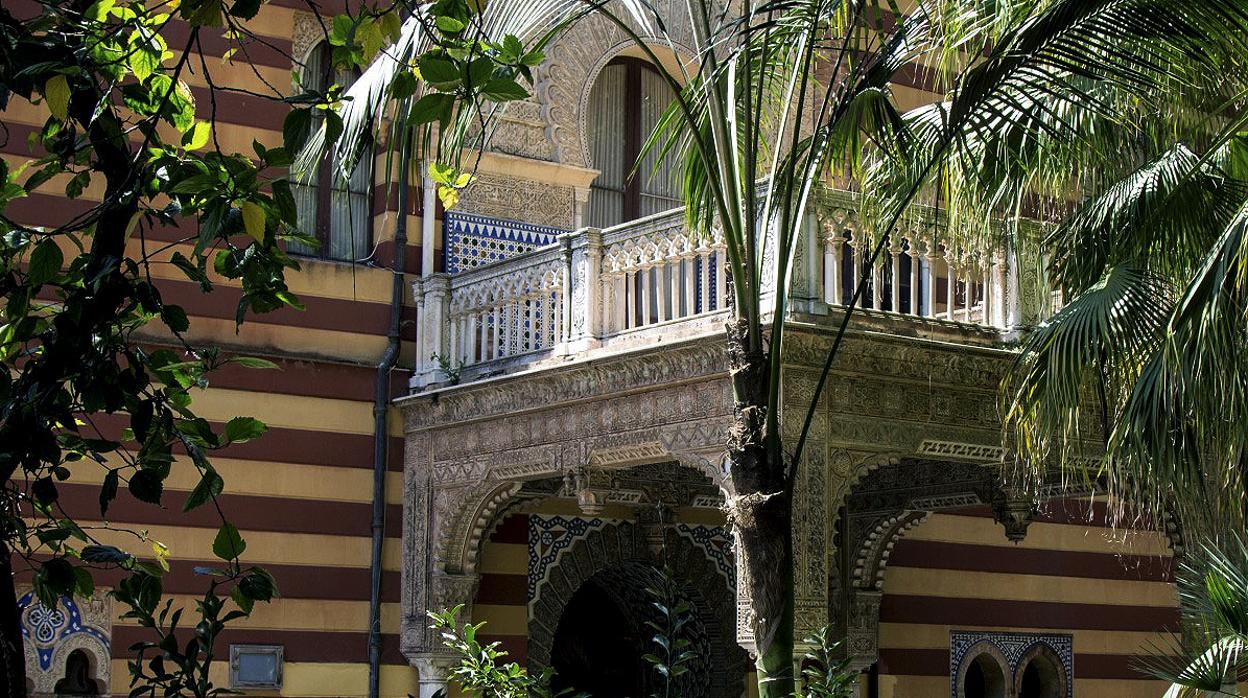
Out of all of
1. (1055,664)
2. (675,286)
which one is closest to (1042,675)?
(1055,664)

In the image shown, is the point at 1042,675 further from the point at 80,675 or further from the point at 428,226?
the point at 80,675

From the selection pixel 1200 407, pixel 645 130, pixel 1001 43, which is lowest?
pixel 1200 407

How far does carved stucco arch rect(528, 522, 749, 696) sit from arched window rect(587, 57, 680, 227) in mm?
2770

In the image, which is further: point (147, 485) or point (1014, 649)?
point (1014, 649)

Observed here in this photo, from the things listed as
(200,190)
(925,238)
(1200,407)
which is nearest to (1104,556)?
(925,238)

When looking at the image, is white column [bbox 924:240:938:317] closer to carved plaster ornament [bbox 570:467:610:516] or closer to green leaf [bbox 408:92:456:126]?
carved plaster ornament [bbox 570:467:610:516]

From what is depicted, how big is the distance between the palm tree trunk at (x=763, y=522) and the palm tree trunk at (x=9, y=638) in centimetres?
426

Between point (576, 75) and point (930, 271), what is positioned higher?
point (576, 75)

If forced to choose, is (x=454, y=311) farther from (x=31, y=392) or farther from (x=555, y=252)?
(x=31, y=392)

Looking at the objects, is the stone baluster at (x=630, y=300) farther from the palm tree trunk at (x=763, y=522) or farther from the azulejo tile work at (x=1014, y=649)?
the azulejo tile work at (x=1014, y=649)

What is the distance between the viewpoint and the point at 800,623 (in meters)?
9.84

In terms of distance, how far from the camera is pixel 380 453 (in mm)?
13359

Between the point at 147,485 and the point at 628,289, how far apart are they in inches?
309

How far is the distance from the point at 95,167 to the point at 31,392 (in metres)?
0.58
